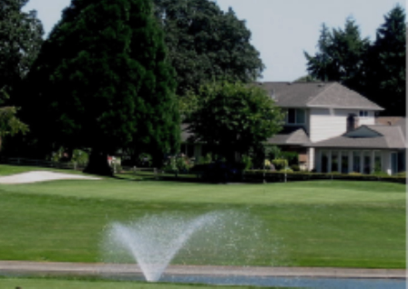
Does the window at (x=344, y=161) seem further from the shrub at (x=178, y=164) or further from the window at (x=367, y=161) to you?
the shrub at (x=178, y=164)

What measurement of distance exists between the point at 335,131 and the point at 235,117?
52.6ft

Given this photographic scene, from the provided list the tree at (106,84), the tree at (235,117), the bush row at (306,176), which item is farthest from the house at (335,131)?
the tree at (106,84)

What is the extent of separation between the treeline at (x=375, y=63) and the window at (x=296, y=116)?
26472mm

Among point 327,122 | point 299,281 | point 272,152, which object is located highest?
point 327,122

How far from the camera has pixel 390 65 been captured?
101 meters

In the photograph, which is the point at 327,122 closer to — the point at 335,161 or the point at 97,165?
the point at 335,161

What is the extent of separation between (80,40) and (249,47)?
36335 mm

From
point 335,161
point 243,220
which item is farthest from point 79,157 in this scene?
point 243,220

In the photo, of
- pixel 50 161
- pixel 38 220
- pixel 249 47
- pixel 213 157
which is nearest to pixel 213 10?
pixel 249 47

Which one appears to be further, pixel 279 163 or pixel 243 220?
pixel 279 163

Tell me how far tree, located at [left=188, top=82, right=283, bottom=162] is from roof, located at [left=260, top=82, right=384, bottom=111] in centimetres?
1105

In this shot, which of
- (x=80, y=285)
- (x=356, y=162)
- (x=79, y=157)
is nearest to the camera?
(x=80, y=285)

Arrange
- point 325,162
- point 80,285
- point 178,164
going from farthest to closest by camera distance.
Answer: point 178,164
point 325,162
point 80,285

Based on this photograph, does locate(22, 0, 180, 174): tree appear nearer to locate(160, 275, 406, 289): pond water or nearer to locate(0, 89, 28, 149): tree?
locate(0, 89, 28, 149): tree
